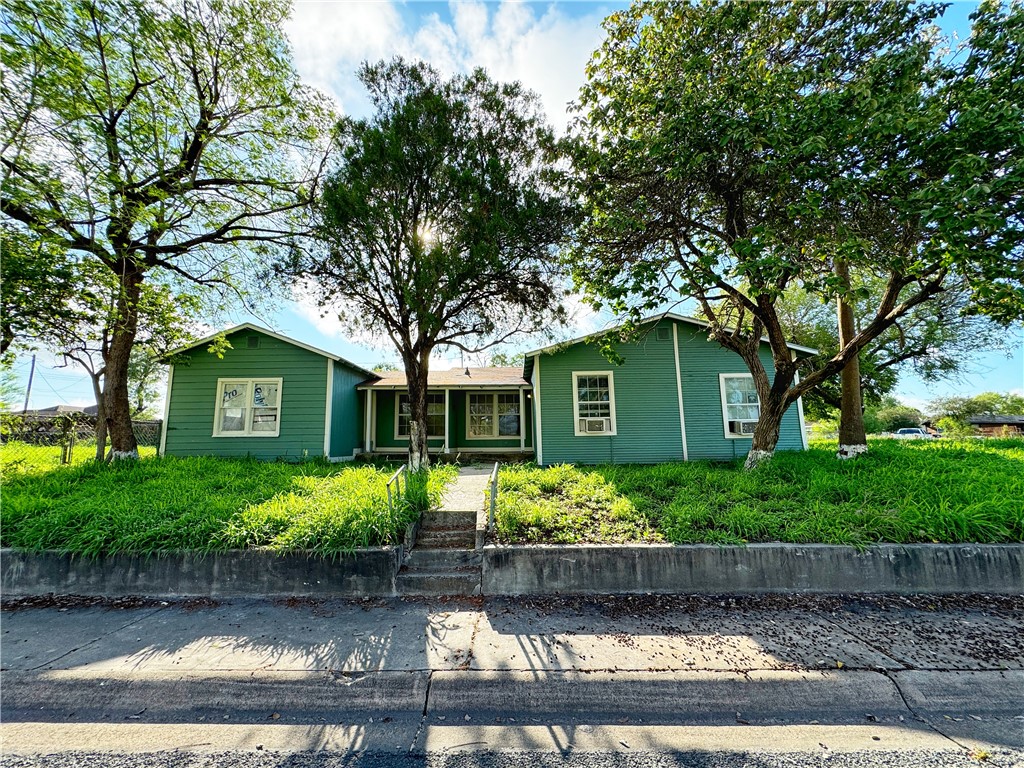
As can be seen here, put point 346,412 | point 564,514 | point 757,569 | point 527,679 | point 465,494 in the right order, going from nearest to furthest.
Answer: point 527,679
point 757,569
point 564,514
point 465,494
point 346,412

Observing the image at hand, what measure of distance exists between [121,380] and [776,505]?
38.8ft

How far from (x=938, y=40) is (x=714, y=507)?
6.75m

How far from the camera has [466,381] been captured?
518 inches

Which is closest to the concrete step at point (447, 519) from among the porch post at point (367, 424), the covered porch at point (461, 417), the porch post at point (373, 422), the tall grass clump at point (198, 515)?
the tall grass clump at point (198, 515)

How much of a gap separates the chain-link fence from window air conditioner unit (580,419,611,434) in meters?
10.2

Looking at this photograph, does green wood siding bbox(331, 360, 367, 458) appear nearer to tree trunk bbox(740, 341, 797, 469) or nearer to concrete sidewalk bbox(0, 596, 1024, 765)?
concrete sidewalk bbox(0, 596, 1024, 765)

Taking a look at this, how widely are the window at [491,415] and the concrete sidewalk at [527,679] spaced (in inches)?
377

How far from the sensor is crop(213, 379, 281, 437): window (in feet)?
34.4

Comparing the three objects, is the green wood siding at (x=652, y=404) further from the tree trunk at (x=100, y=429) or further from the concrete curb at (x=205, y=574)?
the tree trunk at (x=100, y=429)

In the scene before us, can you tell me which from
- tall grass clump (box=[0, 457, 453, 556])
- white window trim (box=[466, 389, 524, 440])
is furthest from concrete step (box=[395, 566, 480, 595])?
white window trim (box=[466, 389, 524, 440])

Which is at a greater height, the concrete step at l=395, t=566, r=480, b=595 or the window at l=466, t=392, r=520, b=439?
the window at l=466, t=392, r=520, b=439

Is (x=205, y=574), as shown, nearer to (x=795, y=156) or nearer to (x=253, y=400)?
(x=253, y=400)

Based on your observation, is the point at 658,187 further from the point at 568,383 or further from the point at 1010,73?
the point at 568,383

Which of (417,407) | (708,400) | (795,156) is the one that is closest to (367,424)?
(417,407)
